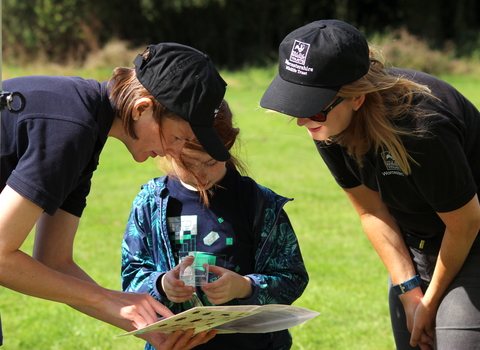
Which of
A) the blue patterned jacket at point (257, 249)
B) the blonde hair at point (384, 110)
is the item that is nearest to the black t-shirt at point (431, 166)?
the blonde hair at point (384, 110)

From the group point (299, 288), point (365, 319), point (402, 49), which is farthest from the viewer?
point (402, 49)

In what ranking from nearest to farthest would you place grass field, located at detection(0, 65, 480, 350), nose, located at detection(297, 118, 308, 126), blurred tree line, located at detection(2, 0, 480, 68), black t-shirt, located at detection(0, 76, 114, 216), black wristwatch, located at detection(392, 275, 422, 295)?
black t-shirt, located at detection(0, 76, 114, 216)
nose, located at detection(297, 118, 308, 126)
black wristwatch, located at detection(392, 275, 422, 295)
grass field, located at detection(0, 65, 480, 350)
blurred tree line, located at detection(2, 0, 480, 68)

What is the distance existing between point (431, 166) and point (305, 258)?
3.85m

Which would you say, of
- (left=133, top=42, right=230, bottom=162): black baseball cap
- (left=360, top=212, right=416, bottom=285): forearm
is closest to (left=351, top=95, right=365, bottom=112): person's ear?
(left=133, top=42, right=230, bottom=162): black baseball cap

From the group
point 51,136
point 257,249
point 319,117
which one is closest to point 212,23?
point 257,249

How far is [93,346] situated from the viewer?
408cm

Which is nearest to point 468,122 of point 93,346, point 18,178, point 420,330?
point 420,330

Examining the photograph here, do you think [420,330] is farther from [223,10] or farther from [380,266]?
[223,10]

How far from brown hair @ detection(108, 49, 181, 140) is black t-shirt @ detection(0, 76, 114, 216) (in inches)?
1.7

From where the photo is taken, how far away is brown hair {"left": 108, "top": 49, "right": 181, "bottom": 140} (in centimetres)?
199

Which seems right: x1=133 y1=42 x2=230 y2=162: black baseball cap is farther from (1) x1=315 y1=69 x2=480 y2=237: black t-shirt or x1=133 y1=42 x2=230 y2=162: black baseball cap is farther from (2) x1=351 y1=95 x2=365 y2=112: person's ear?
(1) x1=315 y1=69 x2=480 y2=237: black t-shirt

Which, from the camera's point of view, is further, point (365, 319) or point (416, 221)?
point (365, 319)

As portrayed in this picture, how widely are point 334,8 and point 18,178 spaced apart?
26.9m

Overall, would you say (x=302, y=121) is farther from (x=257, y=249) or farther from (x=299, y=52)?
(x=257, y=249)
